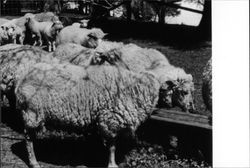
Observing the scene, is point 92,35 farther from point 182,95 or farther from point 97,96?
point 97,96

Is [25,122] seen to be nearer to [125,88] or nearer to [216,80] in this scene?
[125,88]

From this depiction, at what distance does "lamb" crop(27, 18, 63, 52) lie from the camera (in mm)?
6430

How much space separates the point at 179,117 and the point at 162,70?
582mm

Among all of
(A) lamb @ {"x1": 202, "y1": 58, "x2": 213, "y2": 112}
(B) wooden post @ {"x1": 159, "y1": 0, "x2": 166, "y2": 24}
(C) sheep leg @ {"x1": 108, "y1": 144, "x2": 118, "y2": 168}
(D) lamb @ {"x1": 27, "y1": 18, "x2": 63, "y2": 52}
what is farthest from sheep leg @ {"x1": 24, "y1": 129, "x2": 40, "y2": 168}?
(B) wooden post @ {"x1": 159, "y1": 0, "x2": 166, "y2": 24}

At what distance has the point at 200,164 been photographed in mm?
4734

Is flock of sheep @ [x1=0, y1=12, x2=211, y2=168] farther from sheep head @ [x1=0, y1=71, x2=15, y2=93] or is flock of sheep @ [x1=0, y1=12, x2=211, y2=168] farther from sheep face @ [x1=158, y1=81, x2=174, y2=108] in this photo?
sheep head @ [x1=0, y1=71, x2=15, y2=93]

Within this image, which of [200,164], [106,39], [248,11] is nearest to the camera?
[248,11]

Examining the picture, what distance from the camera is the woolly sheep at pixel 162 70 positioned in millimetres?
5137

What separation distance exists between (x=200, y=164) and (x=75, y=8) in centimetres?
222

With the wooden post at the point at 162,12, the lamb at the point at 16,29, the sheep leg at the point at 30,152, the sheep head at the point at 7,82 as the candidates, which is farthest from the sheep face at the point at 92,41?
the sheep leg at the point at 30,152

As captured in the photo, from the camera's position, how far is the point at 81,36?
711 cm

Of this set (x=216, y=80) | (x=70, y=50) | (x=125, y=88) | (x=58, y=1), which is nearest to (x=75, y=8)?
(x=58, y=1)

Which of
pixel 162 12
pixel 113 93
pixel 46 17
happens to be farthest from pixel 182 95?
pixel 46 17

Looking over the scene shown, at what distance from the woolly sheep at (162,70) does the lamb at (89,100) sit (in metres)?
0.33
